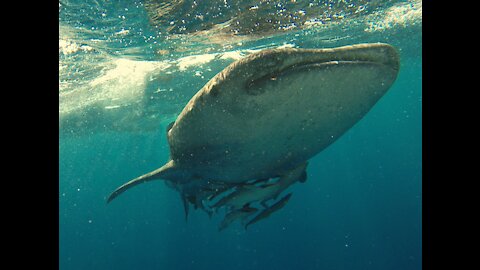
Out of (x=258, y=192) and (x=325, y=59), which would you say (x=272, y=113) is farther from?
(x=258, y=192)

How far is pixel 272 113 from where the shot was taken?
12.7 ft

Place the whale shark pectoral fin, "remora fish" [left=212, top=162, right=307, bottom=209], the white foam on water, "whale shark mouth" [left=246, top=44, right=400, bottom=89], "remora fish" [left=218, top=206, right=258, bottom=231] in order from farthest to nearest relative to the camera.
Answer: the white foam on water, the whale shark pectoral fin, "remora fish" [left=218, top=206, right=258, bottom=231], "remora fish" [left=212, top=162, right=307, bottom=209], "whale shark mouth" [left=246, top=44, right=400, bottom=89]

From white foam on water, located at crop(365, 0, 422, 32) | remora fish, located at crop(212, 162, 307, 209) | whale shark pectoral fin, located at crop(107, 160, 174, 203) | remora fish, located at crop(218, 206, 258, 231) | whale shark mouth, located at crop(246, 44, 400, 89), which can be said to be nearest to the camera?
whale shark mouth, located at crop(246, 44, 400, 89)

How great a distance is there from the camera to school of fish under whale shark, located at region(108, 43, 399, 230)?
3.33 m

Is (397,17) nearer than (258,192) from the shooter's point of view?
No

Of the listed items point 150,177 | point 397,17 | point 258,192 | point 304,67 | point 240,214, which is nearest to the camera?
point 304,67

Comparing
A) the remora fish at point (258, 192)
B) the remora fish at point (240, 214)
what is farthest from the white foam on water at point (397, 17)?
the remora fish at point (240, 214)

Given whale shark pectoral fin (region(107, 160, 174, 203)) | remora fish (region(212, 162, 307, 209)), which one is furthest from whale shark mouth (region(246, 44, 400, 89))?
whale shark pectoral fin (region(107, 160, 174, 203))

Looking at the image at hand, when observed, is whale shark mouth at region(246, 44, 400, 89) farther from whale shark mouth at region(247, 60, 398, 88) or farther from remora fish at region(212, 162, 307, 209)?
remora fish at region(212, 162, 307, 209)

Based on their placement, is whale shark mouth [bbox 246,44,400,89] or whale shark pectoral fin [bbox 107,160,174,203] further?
whale shark pectoral fin [bbox 107,160,174,203]

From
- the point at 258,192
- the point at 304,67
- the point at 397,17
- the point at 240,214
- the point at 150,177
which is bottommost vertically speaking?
the point at 240,214

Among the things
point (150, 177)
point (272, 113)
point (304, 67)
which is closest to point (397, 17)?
point (150, 177)
